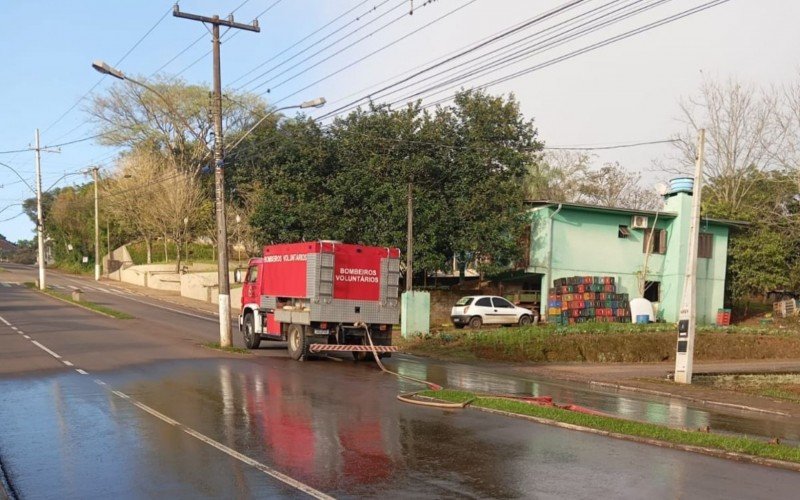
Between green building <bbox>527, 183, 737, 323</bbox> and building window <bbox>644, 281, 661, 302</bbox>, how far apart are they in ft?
0.22

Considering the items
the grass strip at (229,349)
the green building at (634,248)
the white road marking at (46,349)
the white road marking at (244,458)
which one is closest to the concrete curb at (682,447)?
the white road marking at (244,458)

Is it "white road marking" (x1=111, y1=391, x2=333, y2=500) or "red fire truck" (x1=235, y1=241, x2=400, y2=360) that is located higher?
"red fire truck" (x1=235, y1=241, x2=400, y2=360)

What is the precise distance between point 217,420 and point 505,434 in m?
4.18

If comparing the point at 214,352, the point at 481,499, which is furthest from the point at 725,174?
the point at 481,499

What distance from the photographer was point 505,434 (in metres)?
9.93

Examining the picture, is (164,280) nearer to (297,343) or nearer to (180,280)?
(180,280)

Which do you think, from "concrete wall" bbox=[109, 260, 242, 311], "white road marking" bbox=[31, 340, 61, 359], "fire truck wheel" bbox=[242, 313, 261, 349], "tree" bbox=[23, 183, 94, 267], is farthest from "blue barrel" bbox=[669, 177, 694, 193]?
"tree" bbox=[23, 183, 94, 267]

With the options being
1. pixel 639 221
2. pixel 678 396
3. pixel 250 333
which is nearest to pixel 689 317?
pixel 678 396

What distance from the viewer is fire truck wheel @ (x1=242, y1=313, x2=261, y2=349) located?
2241 centimetres

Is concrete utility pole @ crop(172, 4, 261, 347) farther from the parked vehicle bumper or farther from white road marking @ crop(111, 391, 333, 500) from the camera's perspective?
the parked vehicle bumper

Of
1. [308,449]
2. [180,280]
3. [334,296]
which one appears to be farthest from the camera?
[180,280]

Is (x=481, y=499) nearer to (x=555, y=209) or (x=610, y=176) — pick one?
(x=555, y=209)

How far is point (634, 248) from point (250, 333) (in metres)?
24.4

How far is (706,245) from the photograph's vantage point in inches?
1565
